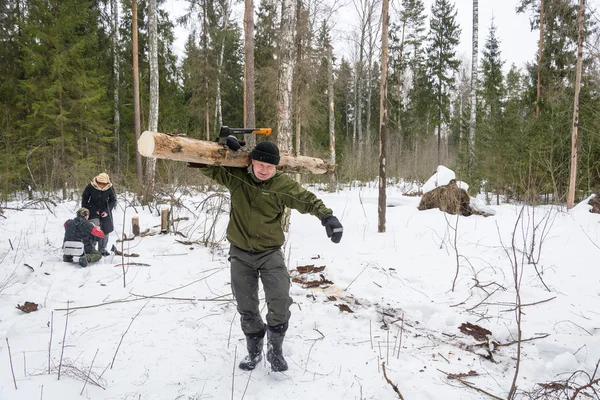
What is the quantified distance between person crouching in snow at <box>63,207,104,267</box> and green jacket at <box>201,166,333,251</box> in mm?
3841

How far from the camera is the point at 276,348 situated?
8.78 ft

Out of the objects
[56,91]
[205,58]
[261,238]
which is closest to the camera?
[261,238]

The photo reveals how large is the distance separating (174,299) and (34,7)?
1719cm

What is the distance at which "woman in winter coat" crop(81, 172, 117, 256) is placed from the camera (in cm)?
625

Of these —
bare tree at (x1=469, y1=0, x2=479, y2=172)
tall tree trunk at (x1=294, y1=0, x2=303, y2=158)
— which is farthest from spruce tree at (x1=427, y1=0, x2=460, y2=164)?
tall tree trunk at (x1=294, y1=0, x2=303, y2=158)

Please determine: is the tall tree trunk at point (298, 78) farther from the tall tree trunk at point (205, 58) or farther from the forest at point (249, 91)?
the tall tree trunk at point (205, 58)

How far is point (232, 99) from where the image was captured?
77.8 feet

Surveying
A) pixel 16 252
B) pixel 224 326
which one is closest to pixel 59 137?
pixel 16 252

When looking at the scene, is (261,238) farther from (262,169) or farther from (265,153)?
(265,153)

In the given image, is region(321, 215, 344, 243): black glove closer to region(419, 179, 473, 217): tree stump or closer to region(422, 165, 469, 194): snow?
region(419, 179, 473, 217): tree stump

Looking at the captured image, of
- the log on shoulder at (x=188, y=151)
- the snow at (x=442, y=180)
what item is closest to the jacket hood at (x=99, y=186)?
the log on shoulder at (x=188, y=151)

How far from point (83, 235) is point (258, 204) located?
4.26m

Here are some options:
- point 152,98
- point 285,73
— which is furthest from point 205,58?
point 285,73

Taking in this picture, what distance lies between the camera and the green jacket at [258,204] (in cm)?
271
